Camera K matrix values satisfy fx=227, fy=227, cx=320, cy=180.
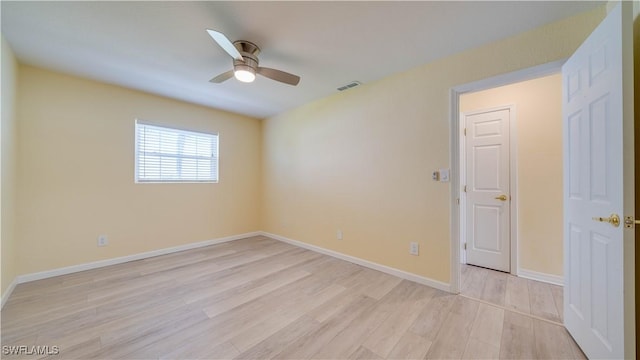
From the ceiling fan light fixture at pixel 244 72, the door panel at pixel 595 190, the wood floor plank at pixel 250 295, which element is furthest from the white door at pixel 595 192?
the ceiling fan light fixture at pixel 244 72

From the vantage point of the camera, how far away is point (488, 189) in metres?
2.89

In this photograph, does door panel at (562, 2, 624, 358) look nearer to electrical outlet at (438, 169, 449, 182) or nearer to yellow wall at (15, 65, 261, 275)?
electrical outlet at (438, 169, 449, 182)

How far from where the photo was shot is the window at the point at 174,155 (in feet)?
10.8

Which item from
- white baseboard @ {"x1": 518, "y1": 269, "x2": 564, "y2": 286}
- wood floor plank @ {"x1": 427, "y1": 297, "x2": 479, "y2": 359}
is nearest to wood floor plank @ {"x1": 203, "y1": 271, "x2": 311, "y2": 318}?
wood floor plank @ {"x1": 427, "y1": 297, "x2": 479, "y2": 359}

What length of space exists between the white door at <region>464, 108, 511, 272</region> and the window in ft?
13.2

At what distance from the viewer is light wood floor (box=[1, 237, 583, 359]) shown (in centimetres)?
149

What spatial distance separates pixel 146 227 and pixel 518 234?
486cm

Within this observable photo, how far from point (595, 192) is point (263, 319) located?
237 cm

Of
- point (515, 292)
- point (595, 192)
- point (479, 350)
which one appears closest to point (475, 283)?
point (515, 292)

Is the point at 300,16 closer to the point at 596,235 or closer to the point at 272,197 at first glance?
the point at 596,235

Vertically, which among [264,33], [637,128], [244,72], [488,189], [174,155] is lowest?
[488,189]

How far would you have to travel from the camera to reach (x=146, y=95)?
128 inches

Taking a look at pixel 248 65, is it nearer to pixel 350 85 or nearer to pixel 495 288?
pixel 350 85

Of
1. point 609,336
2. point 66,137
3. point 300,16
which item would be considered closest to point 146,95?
point 66,137
